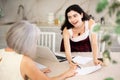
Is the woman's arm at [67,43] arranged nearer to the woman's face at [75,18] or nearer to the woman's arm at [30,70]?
the woman's face at [75,18]

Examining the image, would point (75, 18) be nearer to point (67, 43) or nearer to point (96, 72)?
point (67, 43)

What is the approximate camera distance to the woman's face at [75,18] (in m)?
1.10

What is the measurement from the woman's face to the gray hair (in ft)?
0.66

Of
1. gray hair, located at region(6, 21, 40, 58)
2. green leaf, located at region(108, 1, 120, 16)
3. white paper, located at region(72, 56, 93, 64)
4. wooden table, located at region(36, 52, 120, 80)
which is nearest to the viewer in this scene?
green leaf, located at region(108, 1, 120, 16)

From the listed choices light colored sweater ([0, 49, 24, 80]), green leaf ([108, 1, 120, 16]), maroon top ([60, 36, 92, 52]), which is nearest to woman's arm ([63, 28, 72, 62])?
maroon top ([60, 36, 92, 52])

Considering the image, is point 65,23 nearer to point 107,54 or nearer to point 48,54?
point 48,54

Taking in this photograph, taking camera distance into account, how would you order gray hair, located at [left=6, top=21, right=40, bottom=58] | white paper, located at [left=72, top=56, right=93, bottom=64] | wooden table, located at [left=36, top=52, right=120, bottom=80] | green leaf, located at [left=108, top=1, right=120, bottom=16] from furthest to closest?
1. white paper, located at [left=72, top=56, right=93, bottom=64]
2. wooden table, located at [left=36, top=52, right=120, bottom=80]
3. gray hair, located at [left=6, top=21, right=40, bottom=58]
4. green leaf, located at [left=108, top=1, right=120, bottom=16]

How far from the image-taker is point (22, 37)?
0.96 meters

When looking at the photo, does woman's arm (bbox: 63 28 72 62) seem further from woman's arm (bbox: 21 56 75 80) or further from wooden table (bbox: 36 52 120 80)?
woman's arm (bbox: 21 56 75 80)

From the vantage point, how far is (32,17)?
4.03ft

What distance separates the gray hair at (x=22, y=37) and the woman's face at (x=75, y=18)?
0.66 feet

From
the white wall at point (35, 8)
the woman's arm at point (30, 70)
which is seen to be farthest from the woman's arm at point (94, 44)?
the woman's arm at point (30, 70)

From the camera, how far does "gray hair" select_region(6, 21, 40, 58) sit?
958mm

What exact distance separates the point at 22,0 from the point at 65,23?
0.29 meters
